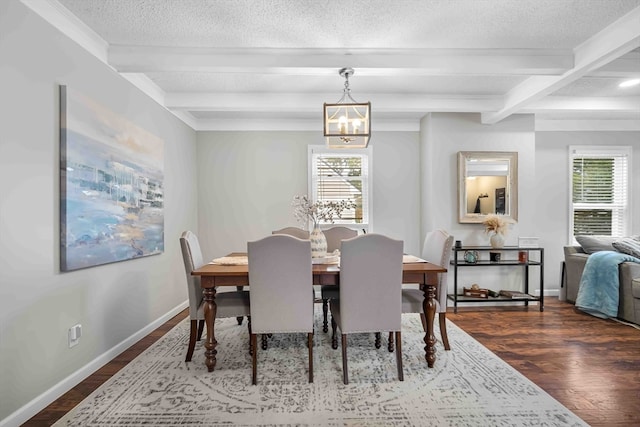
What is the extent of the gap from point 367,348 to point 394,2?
2.65 m

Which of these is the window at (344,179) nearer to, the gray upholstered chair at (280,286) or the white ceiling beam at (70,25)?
the gray upholstered chair at (280,286)

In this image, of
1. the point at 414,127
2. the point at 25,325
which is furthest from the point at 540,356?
the point at 25,325

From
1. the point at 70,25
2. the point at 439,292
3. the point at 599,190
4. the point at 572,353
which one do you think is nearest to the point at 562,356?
the point at 572,353

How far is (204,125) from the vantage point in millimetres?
4969

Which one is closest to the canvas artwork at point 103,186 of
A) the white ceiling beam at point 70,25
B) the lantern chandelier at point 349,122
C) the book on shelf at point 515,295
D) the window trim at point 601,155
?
the white ceiling beam at point 70,25

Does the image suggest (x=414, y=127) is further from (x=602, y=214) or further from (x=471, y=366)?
(x=471, y=366)

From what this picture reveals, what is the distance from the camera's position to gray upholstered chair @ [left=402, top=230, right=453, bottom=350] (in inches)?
109

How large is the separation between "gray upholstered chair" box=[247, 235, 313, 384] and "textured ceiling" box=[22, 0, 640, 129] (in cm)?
156

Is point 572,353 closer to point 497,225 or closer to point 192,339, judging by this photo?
point 497,225

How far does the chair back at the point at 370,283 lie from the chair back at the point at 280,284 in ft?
0.83

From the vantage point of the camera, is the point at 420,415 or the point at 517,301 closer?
the point at 420,415

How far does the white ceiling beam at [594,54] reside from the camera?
7.97ft

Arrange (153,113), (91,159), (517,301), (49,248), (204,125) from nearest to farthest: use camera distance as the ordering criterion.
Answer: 1. (49,248)
2. (91,159)
3. (153,113)
4. (517,301)
5. (204,125)

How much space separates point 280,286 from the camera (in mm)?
2428
